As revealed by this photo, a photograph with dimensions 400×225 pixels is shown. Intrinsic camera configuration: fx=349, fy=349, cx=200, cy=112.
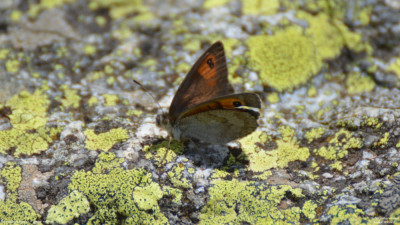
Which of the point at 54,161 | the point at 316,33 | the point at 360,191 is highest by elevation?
the point at 316,33

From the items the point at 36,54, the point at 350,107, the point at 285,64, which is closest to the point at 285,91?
the point at 285,64

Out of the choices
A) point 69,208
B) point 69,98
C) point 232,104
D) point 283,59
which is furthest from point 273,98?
point 69,208

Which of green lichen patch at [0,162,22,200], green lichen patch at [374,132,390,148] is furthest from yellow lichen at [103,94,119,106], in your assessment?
green lichen patch at [374,132,390,148]

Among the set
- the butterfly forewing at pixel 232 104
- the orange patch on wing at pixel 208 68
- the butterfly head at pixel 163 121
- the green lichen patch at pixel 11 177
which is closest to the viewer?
the green lichen patch at pixel 11 177

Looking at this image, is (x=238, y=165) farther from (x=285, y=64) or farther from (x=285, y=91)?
(x=285, y=64)

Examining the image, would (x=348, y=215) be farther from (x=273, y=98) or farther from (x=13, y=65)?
(x=13, y=65)

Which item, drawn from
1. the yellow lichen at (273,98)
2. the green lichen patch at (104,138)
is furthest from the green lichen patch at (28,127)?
the yellow lichen at (273,98)

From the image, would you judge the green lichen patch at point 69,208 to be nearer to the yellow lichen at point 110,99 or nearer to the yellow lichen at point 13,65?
the yellow lichen at point 110,99
